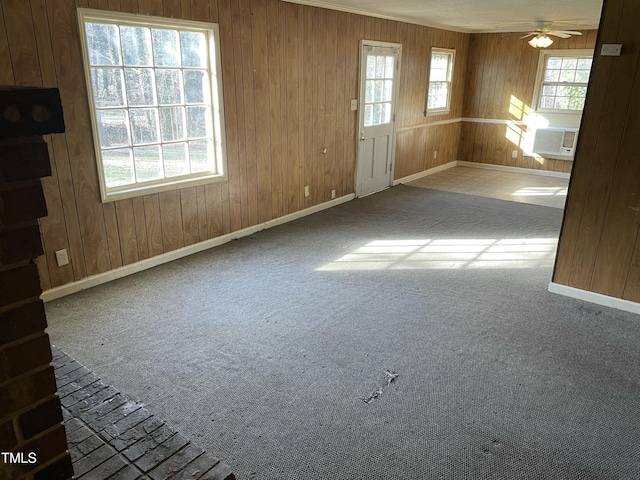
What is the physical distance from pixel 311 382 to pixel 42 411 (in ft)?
5.26

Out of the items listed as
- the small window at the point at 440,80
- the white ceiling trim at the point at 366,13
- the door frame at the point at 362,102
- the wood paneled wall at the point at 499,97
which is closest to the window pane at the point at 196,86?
the white ceiling trim at the point at 366,13

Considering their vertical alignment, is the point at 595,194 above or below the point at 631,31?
below

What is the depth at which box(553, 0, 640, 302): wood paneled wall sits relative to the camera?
9.66 feet

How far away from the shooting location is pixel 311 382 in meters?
2.44

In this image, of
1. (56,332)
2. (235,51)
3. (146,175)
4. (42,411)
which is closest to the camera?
(42,411)

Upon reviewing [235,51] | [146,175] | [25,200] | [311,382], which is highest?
[235,51]

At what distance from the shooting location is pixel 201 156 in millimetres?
4188

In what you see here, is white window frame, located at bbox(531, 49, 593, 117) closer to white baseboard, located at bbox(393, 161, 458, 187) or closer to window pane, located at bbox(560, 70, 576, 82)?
window pane, located at bbox(560, 70, 576, 82)

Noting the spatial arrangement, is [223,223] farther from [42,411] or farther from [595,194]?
[42,411]

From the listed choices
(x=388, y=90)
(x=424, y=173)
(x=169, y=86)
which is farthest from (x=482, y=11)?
(x=169, y=86)

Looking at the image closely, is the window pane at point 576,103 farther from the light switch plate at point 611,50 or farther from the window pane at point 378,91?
the light switch plate at point 611,50

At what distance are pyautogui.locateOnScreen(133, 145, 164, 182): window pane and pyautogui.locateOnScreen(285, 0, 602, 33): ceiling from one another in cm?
211

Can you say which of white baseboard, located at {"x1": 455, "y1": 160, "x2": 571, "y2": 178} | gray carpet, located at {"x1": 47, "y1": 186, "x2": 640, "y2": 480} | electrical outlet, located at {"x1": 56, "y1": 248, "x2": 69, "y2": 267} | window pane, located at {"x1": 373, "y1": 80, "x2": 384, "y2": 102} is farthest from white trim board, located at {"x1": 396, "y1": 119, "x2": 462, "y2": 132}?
electrical outlet, located at {"x1": 56, "y1": 248, "x2": 69, "y2": 267}

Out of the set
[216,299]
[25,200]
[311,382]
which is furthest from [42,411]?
[216,299]
